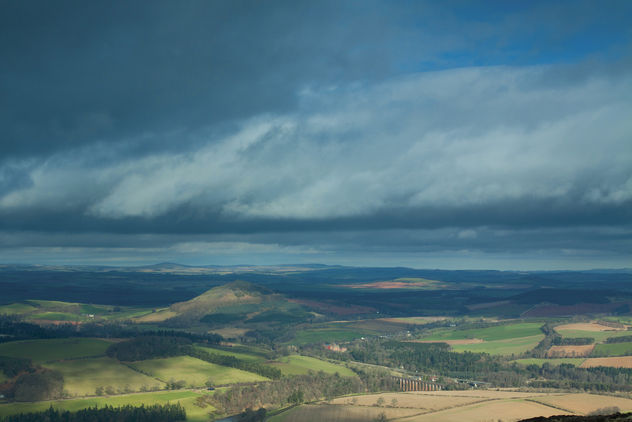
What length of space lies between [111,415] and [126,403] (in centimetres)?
1407

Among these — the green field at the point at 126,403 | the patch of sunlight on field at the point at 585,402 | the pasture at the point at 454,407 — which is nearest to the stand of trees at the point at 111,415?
the green field at the point at 126,403

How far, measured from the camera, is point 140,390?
19688 centimetres

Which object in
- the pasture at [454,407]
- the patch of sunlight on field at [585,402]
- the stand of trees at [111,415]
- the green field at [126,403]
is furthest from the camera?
the green field at [126,403]

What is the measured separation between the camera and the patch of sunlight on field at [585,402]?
152988 millimetres

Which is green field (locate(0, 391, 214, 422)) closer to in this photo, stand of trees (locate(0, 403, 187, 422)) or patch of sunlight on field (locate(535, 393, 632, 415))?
stand of trees (locate(0, 403, 187, 422))

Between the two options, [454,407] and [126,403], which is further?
[126,403]

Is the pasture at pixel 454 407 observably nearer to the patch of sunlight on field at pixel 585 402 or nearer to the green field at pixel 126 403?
the patch of sunlight on field at pixel 585 402

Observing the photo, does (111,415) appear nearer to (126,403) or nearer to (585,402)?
(126,403)

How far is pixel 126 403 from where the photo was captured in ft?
576

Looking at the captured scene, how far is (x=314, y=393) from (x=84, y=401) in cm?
7678

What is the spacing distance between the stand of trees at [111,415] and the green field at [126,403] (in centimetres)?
452

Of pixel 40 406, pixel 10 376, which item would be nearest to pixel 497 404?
pixel 40 406

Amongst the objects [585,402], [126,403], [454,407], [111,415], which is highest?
[585,402]

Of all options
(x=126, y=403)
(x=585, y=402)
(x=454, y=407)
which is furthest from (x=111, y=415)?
(x=585, y=402)
